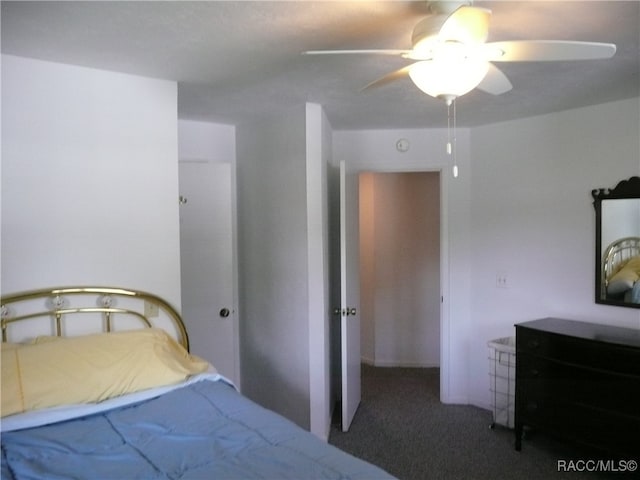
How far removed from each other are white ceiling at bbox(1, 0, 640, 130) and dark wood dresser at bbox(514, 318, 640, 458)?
1506mm

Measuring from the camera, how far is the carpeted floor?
9.46 feet

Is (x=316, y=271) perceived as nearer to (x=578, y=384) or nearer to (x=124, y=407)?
(x=124, y=407)

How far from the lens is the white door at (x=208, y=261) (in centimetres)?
363

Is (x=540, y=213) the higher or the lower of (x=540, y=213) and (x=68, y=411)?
the higher

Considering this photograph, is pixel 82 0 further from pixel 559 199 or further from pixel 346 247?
pixel 559 199

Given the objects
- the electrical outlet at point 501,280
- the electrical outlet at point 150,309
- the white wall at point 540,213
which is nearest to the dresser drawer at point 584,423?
the white wall at point 540,213

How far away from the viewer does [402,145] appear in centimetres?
395

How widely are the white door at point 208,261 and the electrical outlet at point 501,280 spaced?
2163 mm

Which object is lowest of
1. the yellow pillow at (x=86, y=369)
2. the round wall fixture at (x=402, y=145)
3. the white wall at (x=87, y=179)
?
the yellow pillow at (x=86, y=369)

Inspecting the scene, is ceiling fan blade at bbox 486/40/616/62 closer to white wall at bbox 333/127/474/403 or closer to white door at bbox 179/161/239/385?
white wall at bbox 333/127/474/403

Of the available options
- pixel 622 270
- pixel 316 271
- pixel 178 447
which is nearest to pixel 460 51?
pixel 178 447

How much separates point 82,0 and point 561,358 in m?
3.10

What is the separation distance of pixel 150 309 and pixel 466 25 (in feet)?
6.98

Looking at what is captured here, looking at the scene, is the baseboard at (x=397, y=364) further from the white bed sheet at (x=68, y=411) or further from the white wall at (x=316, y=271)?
the white bed sheet at (x=68, y=411)
